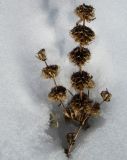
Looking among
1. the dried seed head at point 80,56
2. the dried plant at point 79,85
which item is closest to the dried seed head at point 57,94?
the dried plant at point 79,85

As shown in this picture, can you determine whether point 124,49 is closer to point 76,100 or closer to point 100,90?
point 100,90

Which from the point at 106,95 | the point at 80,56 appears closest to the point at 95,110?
the point at 106,95

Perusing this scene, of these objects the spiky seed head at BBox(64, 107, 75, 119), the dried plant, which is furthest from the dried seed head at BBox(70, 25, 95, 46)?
the spiky seed head at BBox(64, 107, 75, 119)

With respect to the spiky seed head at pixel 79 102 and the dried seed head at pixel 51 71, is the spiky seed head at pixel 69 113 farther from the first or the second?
the dried seed head at pixel 51 71

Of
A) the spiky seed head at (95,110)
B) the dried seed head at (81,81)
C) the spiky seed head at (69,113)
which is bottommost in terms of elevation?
the spiky seed head at (95,110)

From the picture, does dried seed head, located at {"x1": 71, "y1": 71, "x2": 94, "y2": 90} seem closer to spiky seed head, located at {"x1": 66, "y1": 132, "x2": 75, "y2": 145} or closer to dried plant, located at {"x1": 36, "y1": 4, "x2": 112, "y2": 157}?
dried plant, located at {"x1": 36, "y1": 4, "x2": 112, "y2": 157}

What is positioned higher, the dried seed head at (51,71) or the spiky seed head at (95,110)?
the dried seed head at (51,71)

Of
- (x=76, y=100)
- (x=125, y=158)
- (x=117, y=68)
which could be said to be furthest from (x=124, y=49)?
(x=125, y=158)
